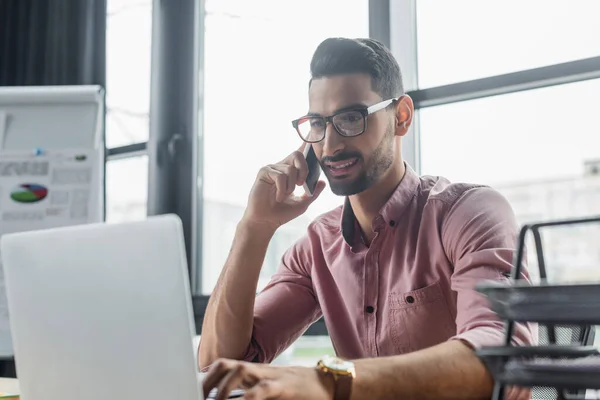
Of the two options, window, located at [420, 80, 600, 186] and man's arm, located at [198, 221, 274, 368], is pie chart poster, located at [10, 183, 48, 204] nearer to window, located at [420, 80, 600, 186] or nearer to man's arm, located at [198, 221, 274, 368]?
man's arm, located at [198, 221, 274, 368]

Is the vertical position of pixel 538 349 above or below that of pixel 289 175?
below

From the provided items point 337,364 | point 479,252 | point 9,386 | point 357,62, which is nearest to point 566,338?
point 479,252

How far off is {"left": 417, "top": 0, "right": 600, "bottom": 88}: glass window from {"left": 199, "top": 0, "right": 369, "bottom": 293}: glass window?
1.33ft

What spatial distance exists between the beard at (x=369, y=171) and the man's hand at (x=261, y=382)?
0.74 metres

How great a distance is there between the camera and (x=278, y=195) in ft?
5.36

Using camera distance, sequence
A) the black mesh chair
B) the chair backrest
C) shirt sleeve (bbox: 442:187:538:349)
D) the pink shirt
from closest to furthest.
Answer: the black mesh chair < the chair backrest < shirt sleeve (bbox: 442:187:538:349) < the pink shirt

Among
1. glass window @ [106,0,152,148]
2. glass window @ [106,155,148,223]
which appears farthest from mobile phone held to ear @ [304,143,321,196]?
glass window @ [106,0,152,148]

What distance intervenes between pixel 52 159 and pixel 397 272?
1.98m

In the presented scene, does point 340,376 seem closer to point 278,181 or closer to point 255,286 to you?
point 255,286

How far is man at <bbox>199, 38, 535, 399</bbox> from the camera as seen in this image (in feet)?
4.62

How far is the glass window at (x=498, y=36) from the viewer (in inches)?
73.0

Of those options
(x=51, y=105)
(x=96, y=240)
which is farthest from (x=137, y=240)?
(x=51, y=105)

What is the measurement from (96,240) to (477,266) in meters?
0.74

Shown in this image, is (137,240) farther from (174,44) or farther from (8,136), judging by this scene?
(8,136)
